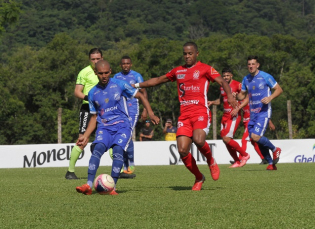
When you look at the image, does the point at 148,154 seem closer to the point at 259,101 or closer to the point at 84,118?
the point at 259,101

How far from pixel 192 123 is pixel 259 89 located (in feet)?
18.1

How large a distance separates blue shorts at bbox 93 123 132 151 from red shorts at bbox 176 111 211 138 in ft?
2.63

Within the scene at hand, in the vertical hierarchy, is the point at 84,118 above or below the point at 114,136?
above

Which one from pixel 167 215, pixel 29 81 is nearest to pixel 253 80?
pixel 167 215

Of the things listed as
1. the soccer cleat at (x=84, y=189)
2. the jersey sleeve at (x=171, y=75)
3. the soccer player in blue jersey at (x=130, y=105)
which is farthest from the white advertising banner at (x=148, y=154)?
the soccer cleat at (x=84, y=189)

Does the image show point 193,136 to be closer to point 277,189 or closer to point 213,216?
point 277,189

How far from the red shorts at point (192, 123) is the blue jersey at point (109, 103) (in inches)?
31.2

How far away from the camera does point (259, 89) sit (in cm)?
1415

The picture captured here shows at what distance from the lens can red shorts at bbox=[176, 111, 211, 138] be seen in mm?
8883

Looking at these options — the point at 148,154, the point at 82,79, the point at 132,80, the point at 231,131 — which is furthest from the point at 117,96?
the point at 148,154

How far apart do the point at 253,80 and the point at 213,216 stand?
8656 millimetres

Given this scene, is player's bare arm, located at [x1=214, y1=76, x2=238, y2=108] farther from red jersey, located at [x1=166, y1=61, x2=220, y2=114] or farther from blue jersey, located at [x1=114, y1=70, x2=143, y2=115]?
blue jersey, located at [x1=114, y1=70, x2=143, y2=115]

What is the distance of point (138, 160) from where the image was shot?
23578mm

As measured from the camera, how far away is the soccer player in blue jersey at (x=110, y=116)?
8430 millimetres
